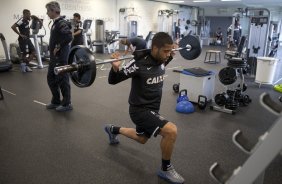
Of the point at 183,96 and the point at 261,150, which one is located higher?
the point at 261,150

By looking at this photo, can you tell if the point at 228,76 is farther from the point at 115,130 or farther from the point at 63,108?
the point at 63,108

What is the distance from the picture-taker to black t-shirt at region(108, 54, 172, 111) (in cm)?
187

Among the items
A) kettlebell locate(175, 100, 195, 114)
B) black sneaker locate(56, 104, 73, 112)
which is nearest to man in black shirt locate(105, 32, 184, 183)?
kettlebell locate(175, 100, 195, 114)

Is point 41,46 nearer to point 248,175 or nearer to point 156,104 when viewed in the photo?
point 156,104

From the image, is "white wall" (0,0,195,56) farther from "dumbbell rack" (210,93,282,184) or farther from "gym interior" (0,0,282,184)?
"dumbbell rack" (210,93,282,184)

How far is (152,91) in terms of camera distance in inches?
77.8

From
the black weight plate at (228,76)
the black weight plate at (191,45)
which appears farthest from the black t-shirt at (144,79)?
the black weight plate at (228,76)

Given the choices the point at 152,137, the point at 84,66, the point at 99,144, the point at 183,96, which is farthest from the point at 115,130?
the point at 183,96

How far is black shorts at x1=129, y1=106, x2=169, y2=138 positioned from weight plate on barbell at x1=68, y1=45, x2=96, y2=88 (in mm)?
464

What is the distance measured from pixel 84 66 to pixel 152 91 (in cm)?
57

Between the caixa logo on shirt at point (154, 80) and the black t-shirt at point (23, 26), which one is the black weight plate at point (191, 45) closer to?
the caixa logo on shirt at point (154, 80)

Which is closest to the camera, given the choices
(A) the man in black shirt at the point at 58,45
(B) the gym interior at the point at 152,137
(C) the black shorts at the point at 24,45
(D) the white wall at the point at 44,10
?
(B) the gym interior at the point at 152,137

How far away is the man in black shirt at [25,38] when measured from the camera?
19.7ft

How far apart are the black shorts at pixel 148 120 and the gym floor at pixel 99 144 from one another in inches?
17.0
